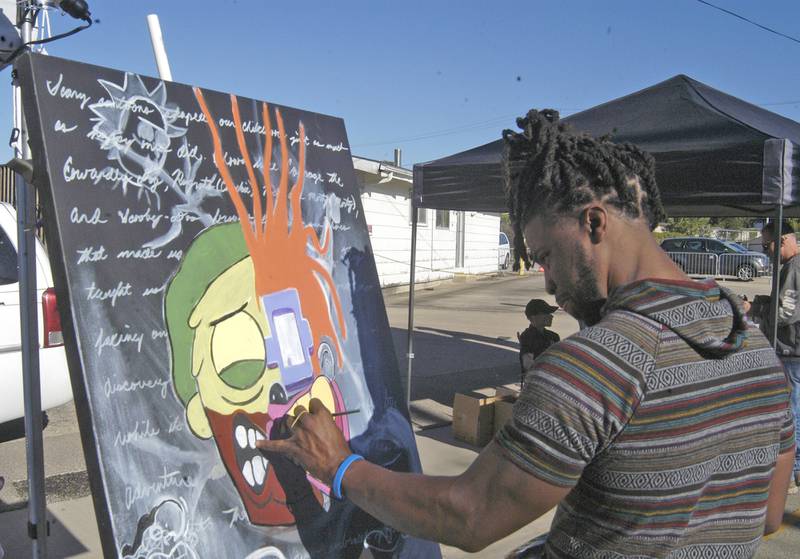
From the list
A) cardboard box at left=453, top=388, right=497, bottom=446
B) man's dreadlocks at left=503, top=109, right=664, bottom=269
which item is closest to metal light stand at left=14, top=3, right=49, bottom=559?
man's dreadlocks at left=503, top=109, right=664, bottom=269

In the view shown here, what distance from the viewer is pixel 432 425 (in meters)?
6.30

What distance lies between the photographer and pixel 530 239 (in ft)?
4.56

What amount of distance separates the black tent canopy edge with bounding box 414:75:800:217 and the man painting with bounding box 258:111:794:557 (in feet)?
7.16

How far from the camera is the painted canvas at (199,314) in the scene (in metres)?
1.50

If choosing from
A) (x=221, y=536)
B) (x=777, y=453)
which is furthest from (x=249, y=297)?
(x=777, y=453)

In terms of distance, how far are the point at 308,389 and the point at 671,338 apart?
1111mm

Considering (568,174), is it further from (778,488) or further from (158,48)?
(158,48)

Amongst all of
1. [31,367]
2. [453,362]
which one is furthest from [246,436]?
[453,362]

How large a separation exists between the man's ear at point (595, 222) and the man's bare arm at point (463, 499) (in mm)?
435

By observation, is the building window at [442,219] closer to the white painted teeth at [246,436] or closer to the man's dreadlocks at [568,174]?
the white painted teeth at [246,436]

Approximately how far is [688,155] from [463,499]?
13.6 feet

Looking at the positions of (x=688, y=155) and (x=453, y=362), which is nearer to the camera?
(x=688, y=155)

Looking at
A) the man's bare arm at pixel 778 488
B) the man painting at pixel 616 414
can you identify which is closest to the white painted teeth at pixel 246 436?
the man painting at pixel 616 414

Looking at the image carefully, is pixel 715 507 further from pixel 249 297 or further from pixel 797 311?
pixel 797 311
